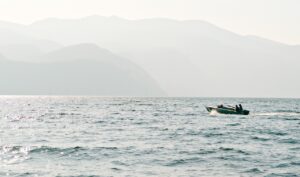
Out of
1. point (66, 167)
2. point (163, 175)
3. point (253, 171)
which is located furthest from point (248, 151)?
point (66, 167)

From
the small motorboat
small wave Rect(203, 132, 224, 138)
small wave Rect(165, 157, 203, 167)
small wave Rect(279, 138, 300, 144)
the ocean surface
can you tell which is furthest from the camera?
the small motorboat

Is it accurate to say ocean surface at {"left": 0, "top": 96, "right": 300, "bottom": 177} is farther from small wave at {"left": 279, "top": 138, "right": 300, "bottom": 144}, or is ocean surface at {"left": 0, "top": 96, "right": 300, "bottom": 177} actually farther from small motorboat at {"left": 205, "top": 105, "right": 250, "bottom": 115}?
small motorboat at {"left": 205, "top": 105, "right": 250, "bottom": 115}

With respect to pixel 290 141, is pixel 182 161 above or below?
below

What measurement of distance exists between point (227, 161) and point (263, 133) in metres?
23.1

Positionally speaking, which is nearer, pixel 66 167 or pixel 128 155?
pixel 66 167

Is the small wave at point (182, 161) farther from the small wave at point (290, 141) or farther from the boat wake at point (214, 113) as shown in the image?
the boat wake at point (214, 113)

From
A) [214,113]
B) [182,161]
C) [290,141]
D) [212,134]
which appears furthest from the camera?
[214,113]

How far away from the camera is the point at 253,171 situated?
30.7 metres

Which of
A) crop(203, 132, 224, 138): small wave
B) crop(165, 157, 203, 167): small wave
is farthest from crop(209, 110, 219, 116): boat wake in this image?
crop(165, 157, 203, 167): small wave

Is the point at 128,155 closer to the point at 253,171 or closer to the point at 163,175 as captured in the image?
the point at 163,175

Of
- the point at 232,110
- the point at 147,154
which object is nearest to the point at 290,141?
the point at 147,154

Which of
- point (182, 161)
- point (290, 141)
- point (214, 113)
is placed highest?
point (214, 113)

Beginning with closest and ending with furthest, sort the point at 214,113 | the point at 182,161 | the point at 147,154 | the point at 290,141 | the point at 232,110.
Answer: the point at 182,161, the point at 147,154, the point at 290,141, the point at 232,110, the point at 214,113

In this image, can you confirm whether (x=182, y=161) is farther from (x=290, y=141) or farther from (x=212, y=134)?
(x=212, y=134)
